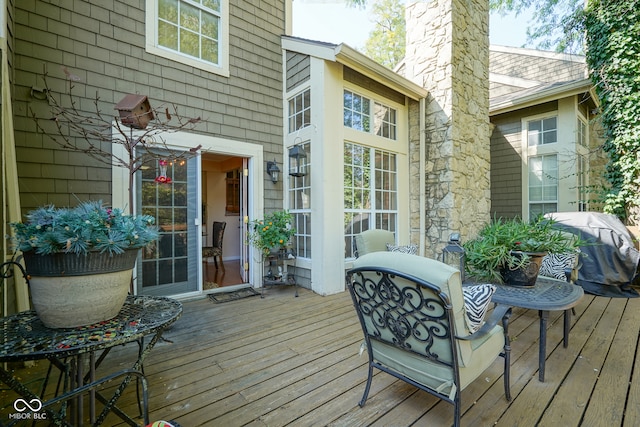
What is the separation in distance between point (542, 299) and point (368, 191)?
10.2 ft

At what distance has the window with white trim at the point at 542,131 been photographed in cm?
657

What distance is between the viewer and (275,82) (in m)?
4.80

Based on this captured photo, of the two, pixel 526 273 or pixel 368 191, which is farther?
pixel 368 191

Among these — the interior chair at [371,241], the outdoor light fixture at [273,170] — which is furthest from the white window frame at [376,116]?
the interior chair at [371,241]

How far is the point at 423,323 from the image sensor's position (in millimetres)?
1473

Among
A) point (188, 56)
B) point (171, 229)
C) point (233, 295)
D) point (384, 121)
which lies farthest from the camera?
point (384, 121)

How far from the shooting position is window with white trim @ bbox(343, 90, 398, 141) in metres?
4.59

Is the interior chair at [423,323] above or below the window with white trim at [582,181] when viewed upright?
below

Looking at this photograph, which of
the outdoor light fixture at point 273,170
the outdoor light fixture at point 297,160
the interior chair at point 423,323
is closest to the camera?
the interior chair at point 423,323

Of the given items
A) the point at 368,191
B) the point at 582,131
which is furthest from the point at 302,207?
the point at 582,131

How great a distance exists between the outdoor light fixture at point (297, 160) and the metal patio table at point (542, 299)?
3.00 metres

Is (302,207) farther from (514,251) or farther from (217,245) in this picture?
(514,251)

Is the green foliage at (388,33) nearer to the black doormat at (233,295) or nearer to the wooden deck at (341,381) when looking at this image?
the black doormat at (233,295)

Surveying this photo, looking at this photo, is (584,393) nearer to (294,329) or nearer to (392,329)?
(392,329)
